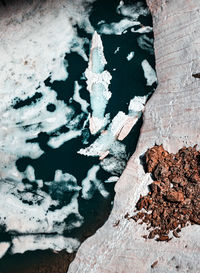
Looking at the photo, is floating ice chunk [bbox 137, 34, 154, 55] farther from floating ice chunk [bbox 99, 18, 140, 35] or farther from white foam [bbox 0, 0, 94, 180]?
white foam [bbox 0, 0, 94, 180]

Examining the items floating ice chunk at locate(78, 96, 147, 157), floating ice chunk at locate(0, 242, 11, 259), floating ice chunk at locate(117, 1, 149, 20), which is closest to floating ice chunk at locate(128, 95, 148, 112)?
floating ice chunk at locate(78, 96, 147, 157)

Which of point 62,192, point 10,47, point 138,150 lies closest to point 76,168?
point 62,192

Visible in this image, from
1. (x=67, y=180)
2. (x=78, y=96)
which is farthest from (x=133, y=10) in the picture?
(x=67, y=180)

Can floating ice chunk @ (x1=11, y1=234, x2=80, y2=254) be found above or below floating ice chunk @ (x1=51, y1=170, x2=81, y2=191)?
below

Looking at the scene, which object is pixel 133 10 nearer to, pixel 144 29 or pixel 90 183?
pixel 144 29

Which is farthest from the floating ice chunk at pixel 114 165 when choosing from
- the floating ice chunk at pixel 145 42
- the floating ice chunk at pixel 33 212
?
the floating ice chunk at pixel 145 42

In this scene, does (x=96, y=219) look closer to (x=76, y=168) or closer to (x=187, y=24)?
(x=76, y=168)
